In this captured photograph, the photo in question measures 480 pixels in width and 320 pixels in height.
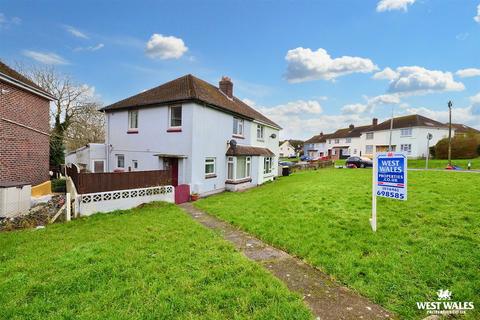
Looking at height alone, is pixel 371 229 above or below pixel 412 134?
below

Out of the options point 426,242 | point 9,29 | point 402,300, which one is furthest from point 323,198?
point 9,29

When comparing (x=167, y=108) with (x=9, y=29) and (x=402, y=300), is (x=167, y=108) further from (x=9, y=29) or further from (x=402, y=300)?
(x=402, y=300)

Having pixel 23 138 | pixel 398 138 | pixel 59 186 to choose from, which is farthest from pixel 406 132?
pixel 23 138

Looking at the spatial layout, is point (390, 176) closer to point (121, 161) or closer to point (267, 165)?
point (121, 161)

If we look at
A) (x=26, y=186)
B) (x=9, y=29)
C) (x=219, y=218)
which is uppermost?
(x=9, y=29)

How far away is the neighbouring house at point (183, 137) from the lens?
14.4 m

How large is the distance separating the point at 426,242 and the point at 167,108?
45.3ft

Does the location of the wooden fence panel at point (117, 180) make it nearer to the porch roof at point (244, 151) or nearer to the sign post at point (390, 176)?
the porch roof at point (244, 151)

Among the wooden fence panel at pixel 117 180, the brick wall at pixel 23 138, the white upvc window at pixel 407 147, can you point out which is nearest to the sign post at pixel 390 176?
the wooden fence panel at pixel 117 180

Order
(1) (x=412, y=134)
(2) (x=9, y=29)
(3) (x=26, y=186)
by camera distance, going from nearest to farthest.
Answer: (3) (x=26, y=186) < (2) (x=9, y=29) < (1) (x=412, y=134)

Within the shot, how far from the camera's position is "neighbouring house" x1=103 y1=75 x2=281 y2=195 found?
14445 mm

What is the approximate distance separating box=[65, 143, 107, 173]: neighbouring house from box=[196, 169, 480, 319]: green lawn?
465 inches

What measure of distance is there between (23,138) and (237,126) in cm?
1275

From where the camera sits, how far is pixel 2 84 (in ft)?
34.5
